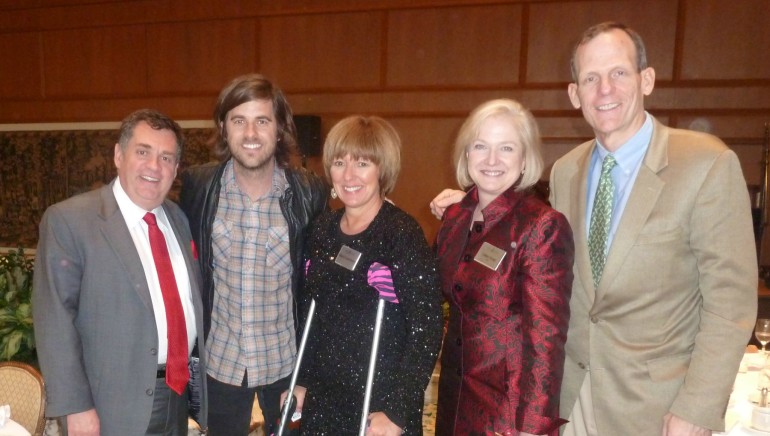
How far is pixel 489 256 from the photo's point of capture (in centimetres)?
161

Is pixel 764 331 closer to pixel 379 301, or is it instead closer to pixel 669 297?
pixel 669 297

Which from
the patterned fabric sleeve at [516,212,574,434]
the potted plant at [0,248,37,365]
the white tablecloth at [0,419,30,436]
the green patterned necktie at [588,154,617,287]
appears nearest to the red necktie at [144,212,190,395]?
the white tablecloth at [0,419,30,436]

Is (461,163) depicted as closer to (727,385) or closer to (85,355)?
(727,385)

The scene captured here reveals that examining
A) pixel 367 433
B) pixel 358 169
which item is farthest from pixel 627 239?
pixel 367 433

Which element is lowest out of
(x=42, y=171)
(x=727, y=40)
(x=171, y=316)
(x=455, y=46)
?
(x=171, y=316)

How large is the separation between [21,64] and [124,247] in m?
8.04

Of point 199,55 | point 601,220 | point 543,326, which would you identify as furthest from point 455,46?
point 543,326

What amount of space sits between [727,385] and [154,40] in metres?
7.94

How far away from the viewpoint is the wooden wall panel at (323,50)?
668 centimetres

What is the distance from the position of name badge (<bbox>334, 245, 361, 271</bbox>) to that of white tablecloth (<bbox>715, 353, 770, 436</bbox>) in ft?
5.03

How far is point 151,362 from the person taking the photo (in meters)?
1.95

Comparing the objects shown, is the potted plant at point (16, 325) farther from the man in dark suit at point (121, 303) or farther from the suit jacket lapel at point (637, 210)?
the suit jacket lapel at point (637, 210)

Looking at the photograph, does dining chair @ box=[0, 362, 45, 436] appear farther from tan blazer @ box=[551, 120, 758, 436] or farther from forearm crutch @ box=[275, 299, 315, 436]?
tan blazer @ box=[551, 120, 758, 436]

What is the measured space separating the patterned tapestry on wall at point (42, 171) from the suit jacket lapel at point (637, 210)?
759 centimetres
